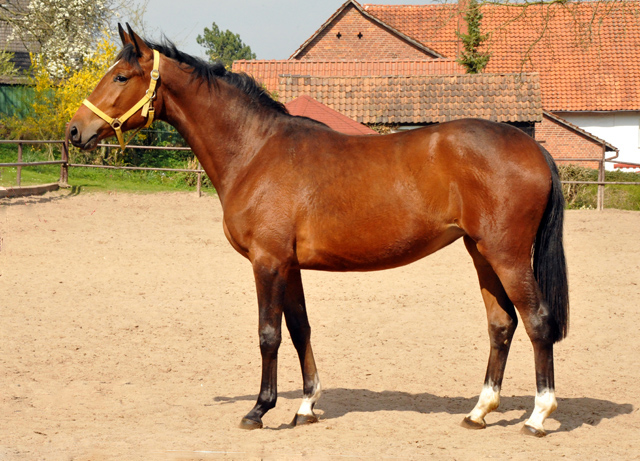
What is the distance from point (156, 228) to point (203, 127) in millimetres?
8641

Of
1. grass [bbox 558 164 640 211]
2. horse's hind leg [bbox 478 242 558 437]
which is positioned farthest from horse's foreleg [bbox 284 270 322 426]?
grass [bbox 558 164 640 211]

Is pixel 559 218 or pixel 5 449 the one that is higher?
pixel 559 218

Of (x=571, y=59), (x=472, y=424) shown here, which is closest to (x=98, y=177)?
(x=472, y=424)

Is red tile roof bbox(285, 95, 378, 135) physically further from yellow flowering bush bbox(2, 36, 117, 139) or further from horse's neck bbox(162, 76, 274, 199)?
horse's neck bbox(162, 76, 274, 199)

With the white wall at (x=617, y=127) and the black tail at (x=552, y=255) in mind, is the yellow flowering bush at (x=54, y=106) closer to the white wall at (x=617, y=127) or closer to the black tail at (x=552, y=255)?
the black tail at (x=552, y=255)

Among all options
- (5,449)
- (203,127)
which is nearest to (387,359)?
(203,127)

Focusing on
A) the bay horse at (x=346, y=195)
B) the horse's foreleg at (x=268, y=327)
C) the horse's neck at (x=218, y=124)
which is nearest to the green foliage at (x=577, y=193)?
the bay horse at (x=346, y=195)

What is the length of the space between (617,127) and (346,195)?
100ft

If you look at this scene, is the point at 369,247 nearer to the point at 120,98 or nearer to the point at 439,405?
Answer: the point at 439,405

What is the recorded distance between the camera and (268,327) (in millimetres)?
4398

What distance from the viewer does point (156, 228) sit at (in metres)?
12.9

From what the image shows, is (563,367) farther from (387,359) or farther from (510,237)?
(510,237)

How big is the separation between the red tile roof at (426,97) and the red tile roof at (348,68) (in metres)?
4.91

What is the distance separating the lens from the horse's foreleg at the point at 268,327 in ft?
14.0
